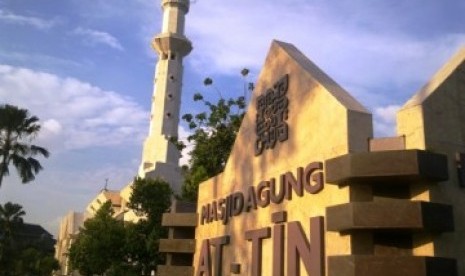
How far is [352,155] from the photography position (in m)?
9.18

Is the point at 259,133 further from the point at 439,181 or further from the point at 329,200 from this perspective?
the point at 439,181

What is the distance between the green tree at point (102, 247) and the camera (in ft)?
83.4

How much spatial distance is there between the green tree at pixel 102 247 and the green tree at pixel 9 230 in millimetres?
10067

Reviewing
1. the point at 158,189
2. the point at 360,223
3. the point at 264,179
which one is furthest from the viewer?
the point at 158,189

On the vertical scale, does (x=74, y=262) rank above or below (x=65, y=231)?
below

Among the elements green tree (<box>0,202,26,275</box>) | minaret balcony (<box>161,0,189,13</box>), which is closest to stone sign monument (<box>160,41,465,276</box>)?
green tree (<box>0,202,26,275</box>)

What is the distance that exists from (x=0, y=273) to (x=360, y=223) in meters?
30.9

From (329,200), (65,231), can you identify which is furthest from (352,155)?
(65,231)

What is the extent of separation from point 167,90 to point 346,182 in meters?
42.3

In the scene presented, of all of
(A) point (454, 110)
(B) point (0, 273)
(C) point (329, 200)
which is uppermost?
(A) point (454, 110)

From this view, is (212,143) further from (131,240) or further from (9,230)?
(9,230)

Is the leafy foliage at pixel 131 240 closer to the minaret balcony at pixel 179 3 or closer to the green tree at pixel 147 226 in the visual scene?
the green tree at pixel 147 226

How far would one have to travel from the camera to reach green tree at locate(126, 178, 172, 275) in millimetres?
25000

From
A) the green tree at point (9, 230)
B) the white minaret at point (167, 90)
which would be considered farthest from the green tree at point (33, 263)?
the white minaret at point (167, 90)
